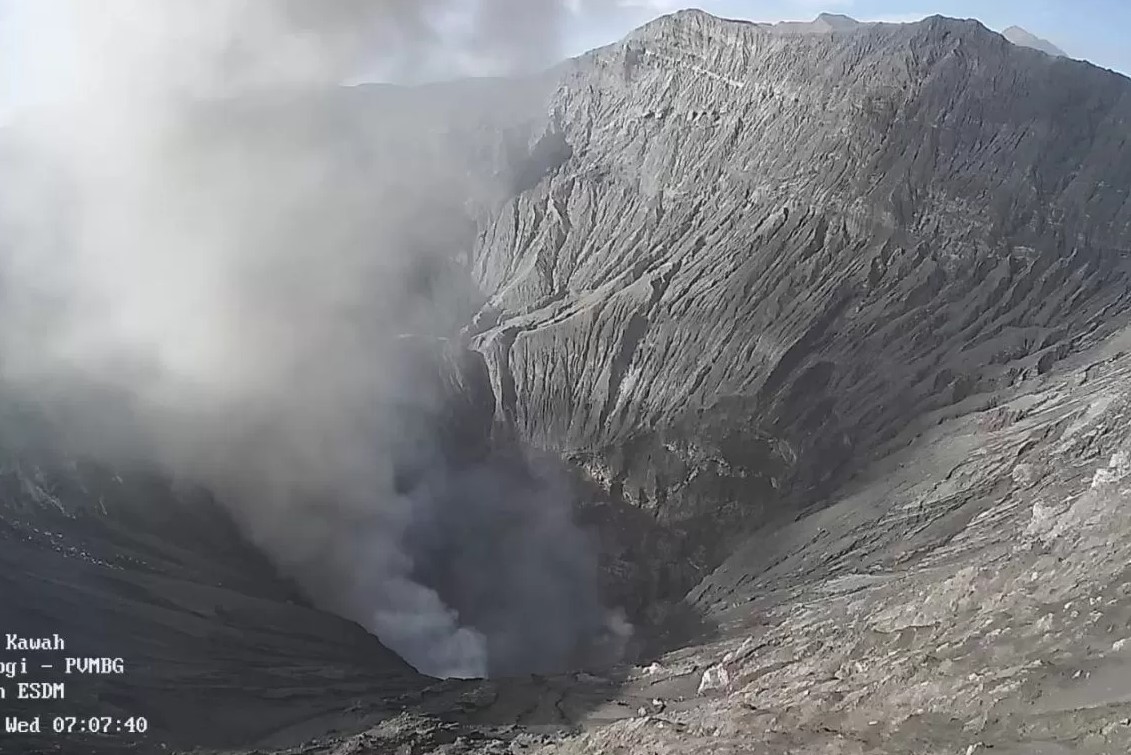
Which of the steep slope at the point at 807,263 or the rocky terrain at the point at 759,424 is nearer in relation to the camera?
the rocky terrain at the point at 759,424

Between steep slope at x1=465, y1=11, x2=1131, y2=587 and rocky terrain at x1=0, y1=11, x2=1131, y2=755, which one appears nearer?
rocky terrain at x1=0, y1=11, x2=1131, y2=755

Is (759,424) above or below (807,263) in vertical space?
below

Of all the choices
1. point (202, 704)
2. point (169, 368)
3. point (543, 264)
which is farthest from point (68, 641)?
point (543, 264)

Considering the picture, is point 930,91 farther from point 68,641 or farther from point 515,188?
point 68,641

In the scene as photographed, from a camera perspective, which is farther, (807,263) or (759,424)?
(807,263)
